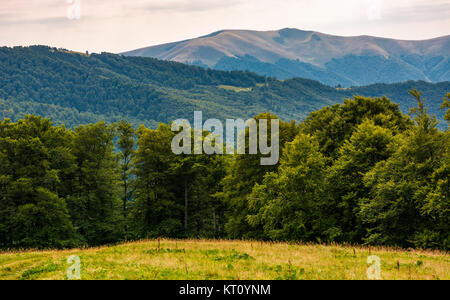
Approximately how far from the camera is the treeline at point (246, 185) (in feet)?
98.1

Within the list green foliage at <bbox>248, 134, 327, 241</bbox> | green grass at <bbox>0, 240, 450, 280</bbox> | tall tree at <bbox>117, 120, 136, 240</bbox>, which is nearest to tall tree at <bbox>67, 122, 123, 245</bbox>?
tall tree at <bbox>117, 120, 136, 240</bbox>

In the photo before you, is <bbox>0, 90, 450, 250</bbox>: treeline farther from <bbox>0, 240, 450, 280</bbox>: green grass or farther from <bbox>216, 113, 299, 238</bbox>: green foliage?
<bbox>0, 240, 450, 280</bbox>: green grass

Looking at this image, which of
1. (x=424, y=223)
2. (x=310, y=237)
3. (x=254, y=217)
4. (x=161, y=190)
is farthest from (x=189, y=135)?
(x=424, y=223)

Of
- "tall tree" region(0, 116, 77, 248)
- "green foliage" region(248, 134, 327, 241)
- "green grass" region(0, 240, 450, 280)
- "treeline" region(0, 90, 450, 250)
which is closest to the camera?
"green grass" region(0, 240, 450, 280)

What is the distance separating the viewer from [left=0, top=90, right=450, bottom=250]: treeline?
98.1ft

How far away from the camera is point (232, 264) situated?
16.6m

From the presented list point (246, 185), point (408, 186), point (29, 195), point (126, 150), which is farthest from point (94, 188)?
point (408, 186)

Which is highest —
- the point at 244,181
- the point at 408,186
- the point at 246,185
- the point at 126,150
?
the point at 126,150

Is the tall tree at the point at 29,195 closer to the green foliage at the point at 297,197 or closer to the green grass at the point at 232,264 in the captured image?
the green grass at the point at 232,264

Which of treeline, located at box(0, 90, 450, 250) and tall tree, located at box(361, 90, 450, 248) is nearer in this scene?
tall tree, located at box(361, 90, 450, 248)

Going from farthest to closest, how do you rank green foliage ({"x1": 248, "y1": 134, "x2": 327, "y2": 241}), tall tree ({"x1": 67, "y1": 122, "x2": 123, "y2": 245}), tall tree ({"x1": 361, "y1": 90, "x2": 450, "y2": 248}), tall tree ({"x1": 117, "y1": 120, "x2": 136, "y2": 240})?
tall tree ({"x1": 117, "y1": 120, "x2": 136, "y2": 240}) → tall tree ({"x1": 67, "y1": 122, "x2": 123, "y2": 245}) → green foliage ({"x1": 248, "y1": 134, "x2": 327, "y2": 241}) → tall tree ({"x1": 361, "y1": 90, "x2": 450, "y2": 248})

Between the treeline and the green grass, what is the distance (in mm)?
5789

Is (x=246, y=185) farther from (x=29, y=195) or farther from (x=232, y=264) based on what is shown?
(x=232, y=264)

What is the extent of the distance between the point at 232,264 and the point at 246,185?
23410 mm
